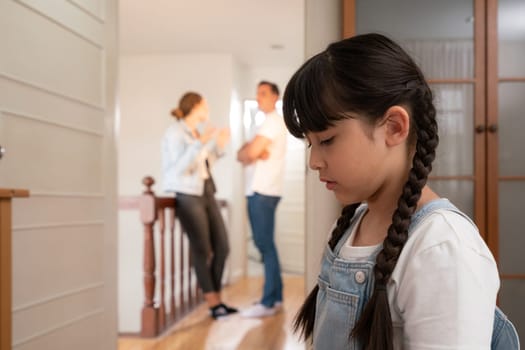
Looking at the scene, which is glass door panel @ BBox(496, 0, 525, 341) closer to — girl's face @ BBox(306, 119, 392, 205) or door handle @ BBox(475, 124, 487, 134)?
door handle @ BBox(475, 124, 487, 134)

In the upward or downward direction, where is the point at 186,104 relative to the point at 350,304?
upward

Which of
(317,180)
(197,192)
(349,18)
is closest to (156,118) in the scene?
(197,192)

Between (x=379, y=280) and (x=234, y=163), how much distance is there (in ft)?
19.1

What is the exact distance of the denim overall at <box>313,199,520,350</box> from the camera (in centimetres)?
80

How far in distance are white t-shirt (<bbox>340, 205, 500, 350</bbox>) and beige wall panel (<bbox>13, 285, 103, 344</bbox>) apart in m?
1.68

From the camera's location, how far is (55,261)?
91.0 inches

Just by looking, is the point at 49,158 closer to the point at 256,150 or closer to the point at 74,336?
the point at 74,336

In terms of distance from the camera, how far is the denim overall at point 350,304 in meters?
0.80

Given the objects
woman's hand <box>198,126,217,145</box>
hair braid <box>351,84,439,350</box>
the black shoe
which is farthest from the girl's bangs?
the black shoe

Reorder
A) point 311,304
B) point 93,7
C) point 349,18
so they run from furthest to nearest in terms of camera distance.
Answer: point 93,7 < point 349,18 < point 311,304

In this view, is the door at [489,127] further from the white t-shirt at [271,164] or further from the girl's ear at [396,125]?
the white t-shirt at [271,164]

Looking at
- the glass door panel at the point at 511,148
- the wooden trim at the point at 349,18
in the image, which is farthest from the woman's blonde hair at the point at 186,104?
the glass door panel at the point at 511,148

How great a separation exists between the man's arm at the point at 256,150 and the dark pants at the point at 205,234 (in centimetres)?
33

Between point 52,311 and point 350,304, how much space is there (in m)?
1.77
